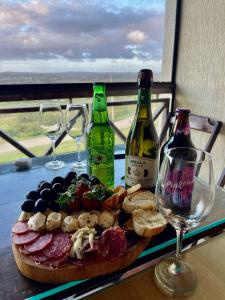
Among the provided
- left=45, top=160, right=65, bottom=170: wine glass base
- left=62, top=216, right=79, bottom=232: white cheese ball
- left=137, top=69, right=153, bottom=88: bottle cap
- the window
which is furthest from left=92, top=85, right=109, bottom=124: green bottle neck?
the window

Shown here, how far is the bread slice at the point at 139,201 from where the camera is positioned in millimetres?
519

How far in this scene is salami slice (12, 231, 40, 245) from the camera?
1.45 feet

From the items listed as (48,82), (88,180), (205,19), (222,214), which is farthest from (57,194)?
(205,19)

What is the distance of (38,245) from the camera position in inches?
17.0

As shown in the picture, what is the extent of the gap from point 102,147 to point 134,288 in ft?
1.19

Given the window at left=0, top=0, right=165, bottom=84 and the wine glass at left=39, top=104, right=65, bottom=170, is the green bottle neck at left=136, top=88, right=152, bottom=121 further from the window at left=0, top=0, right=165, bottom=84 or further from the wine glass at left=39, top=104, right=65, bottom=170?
the window at left=0, top=0, right=165, bottom=84

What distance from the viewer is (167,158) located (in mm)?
414

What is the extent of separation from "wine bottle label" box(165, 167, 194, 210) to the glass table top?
12cm

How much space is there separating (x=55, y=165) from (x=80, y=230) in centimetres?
47

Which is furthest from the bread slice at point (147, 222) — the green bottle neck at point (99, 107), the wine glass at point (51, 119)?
the wine glass at point (51, 119)

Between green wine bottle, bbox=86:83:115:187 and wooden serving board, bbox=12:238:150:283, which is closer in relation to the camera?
wooden serving board, bbox=12:238:150:283

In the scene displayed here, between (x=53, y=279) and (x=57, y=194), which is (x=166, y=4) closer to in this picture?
(x=57, y=194)

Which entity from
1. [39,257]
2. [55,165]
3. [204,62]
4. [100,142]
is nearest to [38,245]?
[39,257]

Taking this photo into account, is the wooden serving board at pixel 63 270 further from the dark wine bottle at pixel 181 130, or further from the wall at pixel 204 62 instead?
the wall at pixel 204 62
